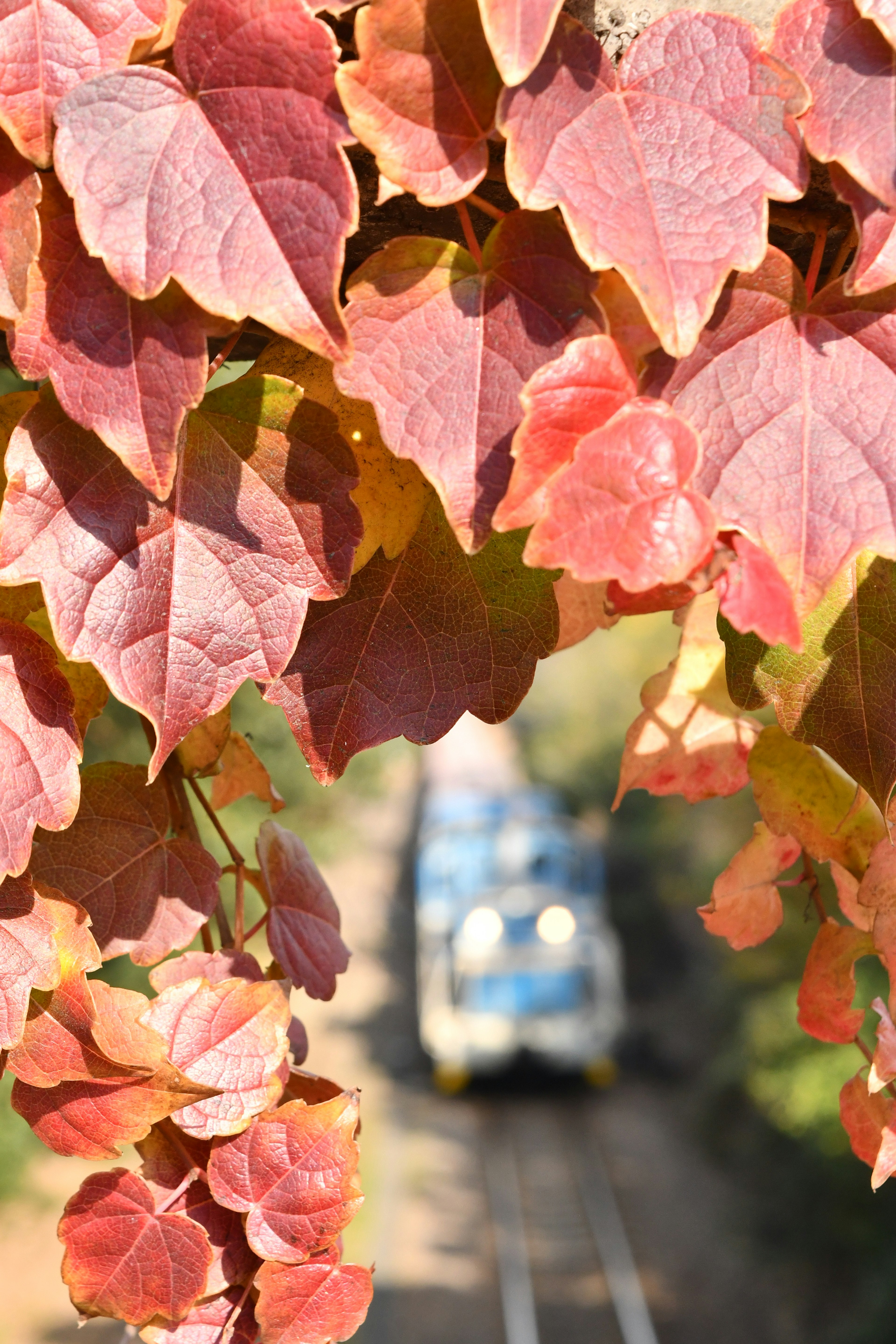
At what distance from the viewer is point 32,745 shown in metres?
0.39

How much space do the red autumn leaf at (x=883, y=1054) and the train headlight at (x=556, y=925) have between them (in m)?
7.95

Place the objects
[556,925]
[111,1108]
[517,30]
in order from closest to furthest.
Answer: [517,30] < [111,1108] < [556,925]

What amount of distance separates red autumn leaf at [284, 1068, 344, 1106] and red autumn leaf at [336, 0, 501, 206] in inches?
13.8

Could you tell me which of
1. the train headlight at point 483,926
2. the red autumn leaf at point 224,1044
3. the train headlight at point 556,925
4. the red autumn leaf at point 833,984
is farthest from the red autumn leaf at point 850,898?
the train headlight at point 556,925

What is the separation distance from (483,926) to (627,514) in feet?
26.6

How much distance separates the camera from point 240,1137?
43cm

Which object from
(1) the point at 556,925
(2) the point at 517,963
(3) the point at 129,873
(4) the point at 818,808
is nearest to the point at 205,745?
(3) the point at 129,873

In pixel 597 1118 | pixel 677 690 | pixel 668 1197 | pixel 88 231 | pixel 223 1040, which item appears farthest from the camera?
pixel 597 1118

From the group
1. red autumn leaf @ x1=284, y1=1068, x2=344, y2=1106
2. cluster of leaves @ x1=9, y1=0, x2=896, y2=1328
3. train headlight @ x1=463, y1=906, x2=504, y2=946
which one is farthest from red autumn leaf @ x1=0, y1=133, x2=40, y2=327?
train headlight @ x1=463, y1=906, x2=504, y2=946

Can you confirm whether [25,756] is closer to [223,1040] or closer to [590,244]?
[223,1040]

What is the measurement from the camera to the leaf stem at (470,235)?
356mm

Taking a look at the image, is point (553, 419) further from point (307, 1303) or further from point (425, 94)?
point (307, 1303)

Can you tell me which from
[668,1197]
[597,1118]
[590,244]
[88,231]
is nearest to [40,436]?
[88,231]

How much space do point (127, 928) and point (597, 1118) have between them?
854cm
